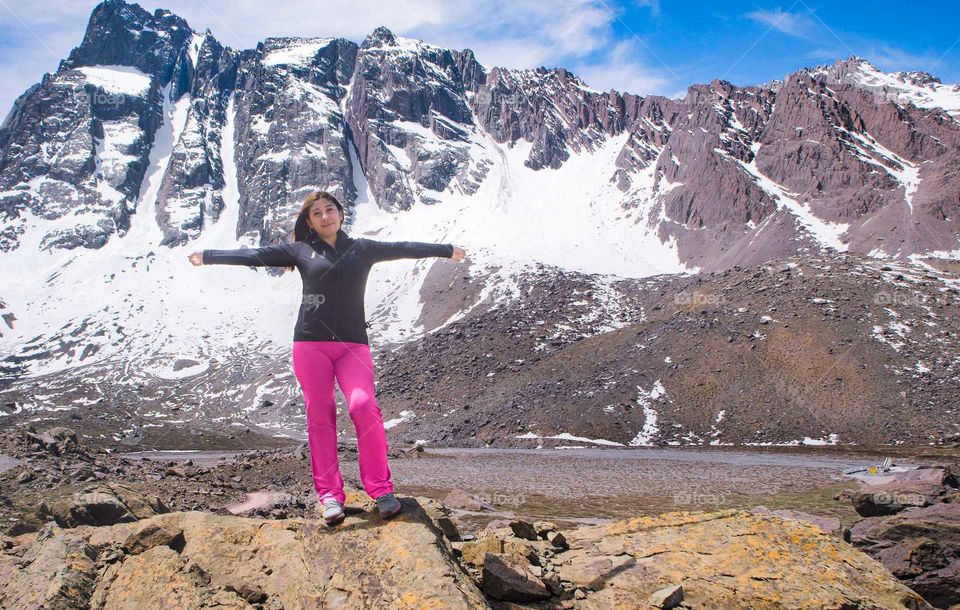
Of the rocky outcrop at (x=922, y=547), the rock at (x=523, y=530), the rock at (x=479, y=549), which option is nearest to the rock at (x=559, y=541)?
the rock at (x=523, y=530)

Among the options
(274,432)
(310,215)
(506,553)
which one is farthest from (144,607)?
(274,432)

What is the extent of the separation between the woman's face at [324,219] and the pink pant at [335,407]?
1.32 metres

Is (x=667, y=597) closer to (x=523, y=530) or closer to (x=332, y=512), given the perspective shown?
(x=523, y=530)

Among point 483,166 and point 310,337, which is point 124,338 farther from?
point 310,337

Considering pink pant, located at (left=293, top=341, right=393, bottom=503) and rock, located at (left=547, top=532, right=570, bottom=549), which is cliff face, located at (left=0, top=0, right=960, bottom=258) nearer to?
rock, located at (left=547, top=532, right=570, bottom=549)

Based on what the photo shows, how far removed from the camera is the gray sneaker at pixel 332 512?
207 inches

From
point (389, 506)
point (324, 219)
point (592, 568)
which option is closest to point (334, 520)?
point (389, 506)

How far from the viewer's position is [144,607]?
4535mm

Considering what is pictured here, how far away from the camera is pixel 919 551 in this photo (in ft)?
29.1

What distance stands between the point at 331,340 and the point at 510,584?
294 cm

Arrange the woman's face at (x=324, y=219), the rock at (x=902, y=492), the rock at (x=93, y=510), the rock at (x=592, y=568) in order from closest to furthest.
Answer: the rock at (x=592, y=568) → the woman's face at (x=324, y=219) → the rock at (x=93, y=510) → the rock at (x=902, y=492)

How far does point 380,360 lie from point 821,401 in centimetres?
6214

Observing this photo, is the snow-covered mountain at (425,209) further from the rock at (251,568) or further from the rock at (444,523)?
the rock at (251,568)

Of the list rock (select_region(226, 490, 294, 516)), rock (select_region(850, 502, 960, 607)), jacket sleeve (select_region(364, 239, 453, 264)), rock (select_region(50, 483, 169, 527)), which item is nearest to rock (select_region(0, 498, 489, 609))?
rock (select_region(50, 483, 169, 527))
